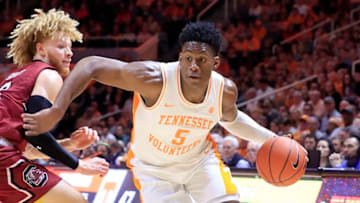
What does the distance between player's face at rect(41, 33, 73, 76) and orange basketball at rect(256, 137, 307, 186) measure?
1.46 meters

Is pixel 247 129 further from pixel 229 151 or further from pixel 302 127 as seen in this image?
pixel 302 127

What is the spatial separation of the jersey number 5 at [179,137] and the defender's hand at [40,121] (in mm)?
856

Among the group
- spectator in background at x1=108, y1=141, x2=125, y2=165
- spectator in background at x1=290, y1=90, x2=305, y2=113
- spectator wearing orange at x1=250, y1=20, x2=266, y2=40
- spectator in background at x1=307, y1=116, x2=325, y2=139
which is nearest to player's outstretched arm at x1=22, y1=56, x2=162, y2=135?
spectator in background at x1=108, y1=141, x2=125, y2=165

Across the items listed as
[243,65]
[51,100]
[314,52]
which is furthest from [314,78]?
[51,100]

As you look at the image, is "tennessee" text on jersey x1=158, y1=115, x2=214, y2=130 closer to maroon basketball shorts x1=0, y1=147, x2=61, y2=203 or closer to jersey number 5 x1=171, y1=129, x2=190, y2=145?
jersey number 5 x1=171, y1=129, x2=190, y2=145

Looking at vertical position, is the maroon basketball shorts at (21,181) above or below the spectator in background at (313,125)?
above

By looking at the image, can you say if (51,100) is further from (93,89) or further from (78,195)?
(93,89)

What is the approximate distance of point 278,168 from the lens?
3.45 metres

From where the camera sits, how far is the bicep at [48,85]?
3230 mm

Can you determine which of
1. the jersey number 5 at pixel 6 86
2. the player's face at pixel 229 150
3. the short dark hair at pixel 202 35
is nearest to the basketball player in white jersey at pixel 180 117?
the short dark hair at pixel 202 35

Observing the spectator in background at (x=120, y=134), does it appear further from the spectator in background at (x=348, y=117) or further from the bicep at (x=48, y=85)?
the bicep at (x=48, y=85)

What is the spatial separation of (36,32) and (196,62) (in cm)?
110

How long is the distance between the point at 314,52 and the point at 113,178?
587 centimetres

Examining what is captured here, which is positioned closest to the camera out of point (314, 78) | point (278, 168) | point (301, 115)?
point (278, 168)
